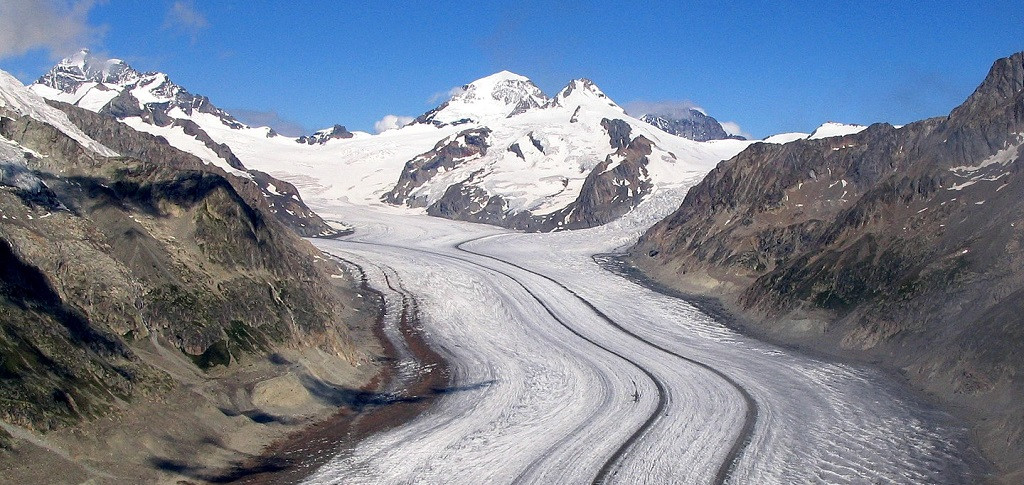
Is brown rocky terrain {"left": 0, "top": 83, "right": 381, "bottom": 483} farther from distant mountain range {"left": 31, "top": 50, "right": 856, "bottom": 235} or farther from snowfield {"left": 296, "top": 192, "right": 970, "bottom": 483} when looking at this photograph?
distant mountain range {"left": 31, "top": 50, "right": 856, "bottom": 235}

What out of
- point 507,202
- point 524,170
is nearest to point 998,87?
point 507,202

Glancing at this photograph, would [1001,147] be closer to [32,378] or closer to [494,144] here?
[32,378]

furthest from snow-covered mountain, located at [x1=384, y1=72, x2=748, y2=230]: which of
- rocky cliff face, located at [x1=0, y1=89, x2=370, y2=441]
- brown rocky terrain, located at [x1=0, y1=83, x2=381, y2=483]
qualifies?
brown rocky terrain, located at [x1=0, y1=83, x2=381, y2=483]

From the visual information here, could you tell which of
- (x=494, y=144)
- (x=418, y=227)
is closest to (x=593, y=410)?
(x=418, y=227)

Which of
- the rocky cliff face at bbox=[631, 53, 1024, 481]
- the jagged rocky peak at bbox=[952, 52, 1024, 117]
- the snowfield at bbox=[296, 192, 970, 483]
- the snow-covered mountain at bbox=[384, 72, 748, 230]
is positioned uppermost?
the snow-covered mountain at bbox=[384, 72, 748, 230]

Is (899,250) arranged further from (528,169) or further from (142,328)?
(528,169)

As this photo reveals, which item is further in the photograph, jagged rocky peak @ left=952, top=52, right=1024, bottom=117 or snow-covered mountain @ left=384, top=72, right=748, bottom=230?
snow-covered mountain @ left=384, top=72, right=748, bottom=230
